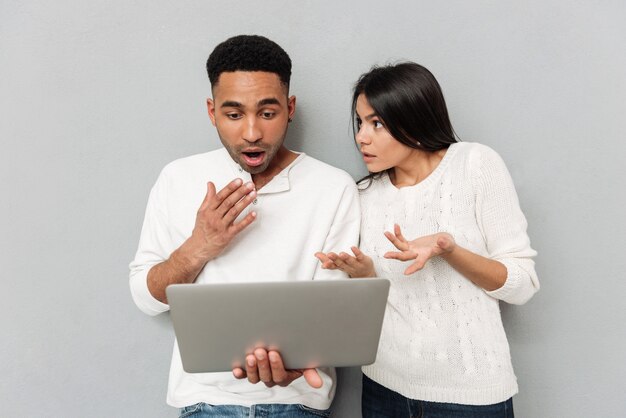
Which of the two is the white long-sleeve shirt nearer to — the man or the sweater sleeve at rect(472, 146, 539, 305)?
the man

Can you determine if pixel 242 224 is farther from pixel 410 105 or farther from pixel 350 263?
pixel 410 105

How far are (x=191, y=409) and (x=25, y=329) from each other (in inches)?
23.8

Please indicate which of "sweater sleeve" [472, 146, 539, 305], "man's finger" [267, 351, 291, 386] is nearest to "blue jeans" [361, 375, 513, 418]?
"sweater sleeve" [472, 146, 539, 305]

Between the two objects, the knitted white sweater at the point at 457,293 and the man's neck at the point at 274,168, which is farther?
the man's neck at the point at 274,168

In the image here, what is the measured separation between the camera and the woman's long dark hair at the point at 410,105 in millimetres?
1212

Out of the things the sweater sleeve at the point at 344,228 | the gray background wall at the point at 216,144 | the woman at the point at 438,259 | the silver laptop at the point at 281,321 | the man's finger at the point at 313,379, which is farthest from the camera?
the gray background wall at the point at 216,144

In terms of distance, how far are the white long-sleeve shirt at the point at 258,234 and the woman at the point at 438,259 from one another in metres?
0.11

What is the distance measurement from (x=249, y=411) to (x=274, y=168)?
0.61 meters

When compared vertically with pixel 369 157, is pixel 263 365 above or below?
below

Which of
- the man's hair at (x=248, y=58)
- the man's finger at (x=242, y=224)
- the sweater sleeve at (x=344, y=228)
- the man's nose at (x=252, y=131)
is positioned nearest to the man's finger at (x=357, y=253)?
the sweater sleeve at (x=344, y=228)

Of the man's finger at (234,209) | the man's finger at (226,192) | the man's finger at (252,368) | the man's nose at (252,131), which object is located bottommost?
the man's finger at (252,368)

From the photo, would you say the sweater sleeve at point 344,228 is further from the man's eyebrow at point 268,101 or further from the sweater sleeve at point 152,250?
the sweater sleeve at point 152,250

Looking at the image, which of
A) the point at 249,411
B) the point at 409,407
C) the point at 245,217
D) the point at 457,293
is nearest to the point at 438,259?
the point at 457,293

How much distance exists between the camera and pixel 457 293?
3.86ft
